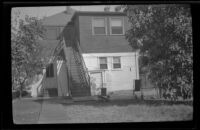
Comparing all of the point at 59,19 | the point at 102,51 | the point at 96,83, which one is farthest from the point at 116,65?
the point at 59,19

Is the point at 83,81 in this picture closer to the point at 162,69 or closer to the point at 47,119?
the point at 47,119

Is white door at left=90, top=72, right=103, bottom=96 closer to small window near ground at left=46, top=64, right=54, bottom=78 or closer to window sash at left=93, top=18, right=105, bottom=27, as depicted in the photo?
small window near ground at left=46, top=64, right=54, bottom=78

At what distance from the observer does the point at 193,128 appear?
4.59 metres

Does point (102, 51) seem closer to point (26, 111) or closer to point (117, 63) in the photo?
point (117, 63)

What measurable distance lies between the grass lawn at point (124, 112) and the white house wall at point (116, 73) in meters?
0.27

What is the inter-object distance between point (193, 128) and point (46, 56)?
8.28 feet

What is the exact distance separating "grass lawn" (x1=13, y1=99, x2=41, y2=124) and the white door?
88cm

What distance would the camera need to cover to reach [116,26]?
4684mm

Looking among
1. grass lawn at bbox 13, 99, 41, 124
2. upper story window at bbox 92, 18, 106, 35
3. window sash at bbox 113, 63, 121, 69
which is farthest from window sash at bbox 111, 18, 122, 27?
grass lawn at bbox 13, 99, 41, 124

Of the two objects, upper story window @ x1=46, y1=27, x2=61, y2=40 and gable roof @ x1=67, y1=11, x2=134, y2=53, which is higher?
upper story window @ x1=46, y1=27, x2=61, y2=40

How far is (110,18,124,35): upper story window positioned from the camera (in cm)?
467

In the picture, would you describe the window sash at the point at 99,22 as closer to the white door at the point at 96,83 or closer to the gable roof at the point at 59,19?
the gable roof at the point at 59,19

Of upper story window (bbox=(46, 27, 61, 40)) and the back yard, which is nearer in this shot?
the back yard
